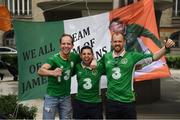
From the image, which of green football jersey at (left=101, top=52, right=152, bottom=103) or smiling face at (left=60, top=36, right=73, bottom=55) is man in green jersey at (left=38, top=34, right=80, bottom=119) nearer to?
smiling face at (left=60, top=36, right=73, bottom=55)

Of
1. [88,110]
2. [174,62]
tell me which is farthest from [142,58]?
[174,62]

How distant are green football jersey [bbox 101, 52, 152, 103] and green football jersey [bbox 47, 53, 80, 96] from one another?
0.50 meters

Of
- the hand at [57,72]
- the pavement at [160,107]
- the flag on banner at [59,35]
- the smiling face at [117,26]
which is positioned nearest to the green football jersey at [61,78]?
the hand at [57,72]

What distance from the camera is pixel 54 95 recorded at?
657 centimetres

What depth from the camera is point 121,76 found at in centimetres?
629

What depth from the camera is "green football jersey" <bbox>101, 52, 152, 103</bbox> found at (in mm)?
6297

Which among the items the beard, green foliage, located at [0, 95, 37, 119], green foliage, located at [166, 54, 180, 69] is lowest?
green foliage, located at [166, 54, 180, 69]

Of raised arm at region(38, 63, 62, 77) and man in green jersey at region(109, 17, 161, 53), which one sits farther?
man in green jersey at region(109, 17, 161, 53)

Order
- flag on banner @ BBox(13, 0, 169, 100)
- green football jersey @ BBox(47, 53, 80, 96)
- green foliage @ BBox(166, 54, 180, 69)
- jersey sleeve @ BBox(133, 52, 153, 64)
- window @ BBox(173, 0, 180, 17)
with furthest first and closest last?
window @ BBox(173, 0, 180, 17), green foliage @ BBox(166, 54, 180, 69), flag on banner @ BBox(13, 0, 169, 100), green football jersey @ BBox(47, 53, 80, 96), jersey sleeve @ BBox(133, 52, 153, 64)

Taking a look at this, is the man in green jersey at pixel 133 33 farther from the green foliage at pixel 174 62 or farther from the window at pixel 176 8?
the window at pixel 176 8

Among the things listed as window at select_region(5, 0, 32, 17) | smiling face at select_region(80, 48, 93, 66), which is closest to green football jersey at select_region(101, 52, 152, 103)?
smiling face at select_region(80, 48, 93, 66)

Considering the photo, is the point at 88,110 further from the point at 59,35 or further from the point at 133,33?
the point at 133,33

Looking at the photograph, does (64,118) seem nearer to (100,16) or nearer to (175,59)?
(100,16)

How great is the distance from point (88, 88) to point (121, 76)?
0.47 metres
